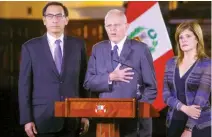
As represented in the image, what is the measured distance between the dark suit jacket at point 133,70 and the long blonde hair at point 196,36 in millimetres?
256

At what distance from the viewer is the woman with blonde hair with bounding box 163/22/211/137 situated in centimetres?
355

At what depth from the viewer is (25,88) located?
11.7 ft

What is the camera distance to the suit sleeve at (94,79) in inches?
135

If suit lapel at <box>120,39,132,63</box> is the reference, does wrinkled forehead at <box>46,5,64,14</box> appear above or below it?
above

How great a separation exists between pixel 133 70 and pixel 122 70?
90 mm

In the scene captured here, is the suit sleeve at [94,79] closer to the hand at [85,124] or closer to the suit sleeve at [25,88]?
the hand at [85,124]

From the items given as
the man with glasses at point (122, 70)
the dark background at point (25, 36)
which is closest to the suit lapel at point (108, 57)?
the man with glasses at point (122, 70)

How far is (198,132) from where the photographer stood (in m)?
3.60

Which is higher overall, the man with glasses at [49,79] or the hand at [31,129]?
the man with glasses at [49,79]

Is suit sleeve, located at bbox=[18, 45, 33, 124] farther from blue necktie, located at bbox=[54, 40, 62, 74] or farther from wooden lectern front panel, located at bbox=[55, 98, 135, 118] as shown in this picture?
wooden lectern front panel, located at bbox=[55, 98, 135, 118]

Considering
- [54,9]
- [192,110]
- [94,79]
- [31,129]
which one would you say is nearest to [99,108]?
[94,79]

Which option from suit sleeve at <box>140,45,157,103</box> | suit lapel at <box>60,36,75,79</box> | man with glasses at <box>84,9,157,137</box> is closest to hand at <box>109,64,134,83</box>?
man with glasses at <box>84,9,157,137</box>

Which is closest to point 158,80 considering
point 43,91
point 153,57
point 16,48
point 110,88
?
point 153,57

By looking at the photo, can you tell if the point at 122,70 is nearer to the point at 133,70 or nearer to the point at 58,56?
the point at 133,70
